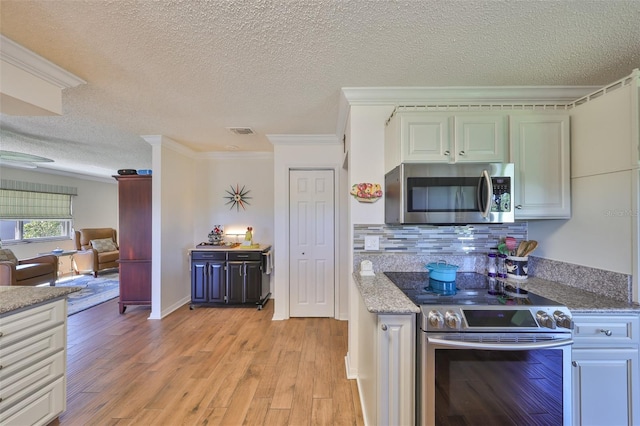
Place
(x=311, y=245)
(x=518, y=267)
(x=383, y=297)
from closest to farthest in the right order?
(x=383, y=297), (x=518, y=267), (x=311, y=245)

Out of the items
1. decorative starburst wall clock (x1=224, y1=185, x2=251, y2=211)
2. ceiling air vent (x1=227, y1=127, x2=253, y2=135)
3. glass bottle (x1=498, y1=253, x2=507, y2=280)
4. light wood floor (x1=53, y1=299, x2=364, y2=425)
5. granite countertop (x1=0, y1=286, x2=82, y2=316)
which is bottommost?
light wood floor (x1=53, y1=299, x2=364, y2=425)

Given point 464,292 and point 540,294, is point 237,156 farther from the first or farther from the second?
point 540,294

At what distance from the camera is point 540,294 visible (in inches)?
61.3

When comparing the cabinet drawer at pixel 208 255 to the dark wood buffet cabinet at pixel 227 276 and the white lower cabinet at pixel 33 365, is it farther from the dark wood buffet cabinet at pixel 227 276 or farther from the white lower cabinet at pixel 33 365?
→ the white lower cabinet at pixel 33 365

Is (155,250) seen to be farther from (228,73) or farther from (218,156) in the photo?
(228,73)

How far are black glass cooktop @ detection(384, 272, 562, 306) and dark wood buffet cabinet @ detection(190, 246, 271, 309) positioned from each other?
2.30 meters

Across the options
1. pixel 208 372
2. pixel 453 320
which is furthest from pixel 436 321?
pixel 208 372

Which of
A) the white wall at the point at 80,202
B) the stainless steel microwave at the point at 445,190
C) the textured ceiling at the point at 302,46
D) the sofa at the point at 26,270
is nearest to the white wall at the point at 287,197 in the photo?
the textured ceiling at the point at 302,46

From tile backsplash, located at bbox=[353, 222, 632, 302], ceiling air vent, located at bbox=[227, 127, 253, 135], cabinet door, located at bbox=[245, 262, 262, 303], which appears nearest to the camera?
tile backsplash, located at bbox=[353, 222, 632, 302]

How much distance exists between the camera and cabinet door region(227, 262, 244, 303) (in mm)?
3664

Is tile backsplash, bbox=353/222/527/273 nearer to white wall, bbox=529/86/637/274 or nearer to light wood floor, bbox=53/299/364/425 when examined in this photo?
white wall, bbox=529/86/637/274

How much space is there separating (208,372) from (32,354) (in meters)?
1.18

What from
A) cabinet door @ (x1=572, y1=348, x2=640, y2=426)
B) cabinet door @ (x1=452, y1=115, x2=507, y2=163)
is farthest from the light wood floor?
cabinet door @ (x1=452, y1=115, x2=507, y2=163)

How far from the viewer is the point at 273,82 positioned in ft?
6.44
